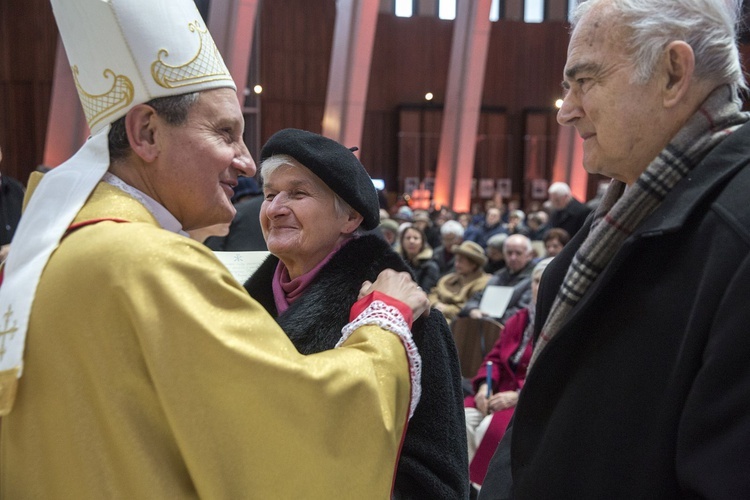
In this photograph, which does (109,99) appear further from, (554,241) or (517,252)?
(554,241)

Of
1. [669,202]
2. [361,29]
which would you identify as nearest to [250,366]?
[669,202]

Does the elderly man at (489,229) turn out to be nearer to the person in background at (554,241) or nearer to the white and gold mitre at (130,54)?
the person in background at (554,241)

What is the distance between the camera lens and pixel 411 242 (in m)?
7.93

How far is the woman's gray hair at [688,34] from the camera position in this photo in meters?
1.31

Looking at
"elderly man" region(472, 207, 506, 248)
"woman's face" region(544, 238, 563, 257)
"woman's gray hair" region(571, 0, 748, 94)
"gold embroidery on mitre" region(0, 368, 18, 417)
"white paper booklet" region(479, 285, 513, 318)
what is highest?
"woman's gray hair" region(571, 0, 748, 94)

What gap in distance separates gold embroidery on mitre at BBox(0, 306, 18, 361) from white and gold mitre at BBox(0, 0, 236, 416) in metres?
0.06

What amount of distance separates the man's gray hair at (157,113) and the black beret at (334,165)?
53cm

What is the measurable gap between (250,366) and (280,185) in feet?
3.04

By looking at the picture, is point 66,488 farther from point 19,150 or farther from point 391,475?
point 19,150

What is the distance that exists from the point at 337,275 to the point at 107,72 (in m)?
0.76

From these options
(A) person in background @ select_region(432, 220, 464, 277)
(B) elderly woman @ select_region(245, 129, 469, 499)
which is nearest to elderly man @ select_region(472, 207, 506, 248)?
(A) person in background @ select_region(432, 220, 464, 277)

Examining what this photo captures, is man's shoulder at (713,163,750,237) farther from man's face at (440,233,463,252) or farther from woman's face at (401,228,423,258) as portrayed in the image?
man's face at (440,233,463,252)

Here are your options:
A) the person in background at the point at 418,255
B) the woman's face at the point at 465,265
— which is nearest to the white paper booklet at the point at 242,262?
the woman's face at the point at 465,265

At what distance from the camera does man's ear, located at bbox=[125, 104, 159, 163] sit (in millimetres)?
1479
